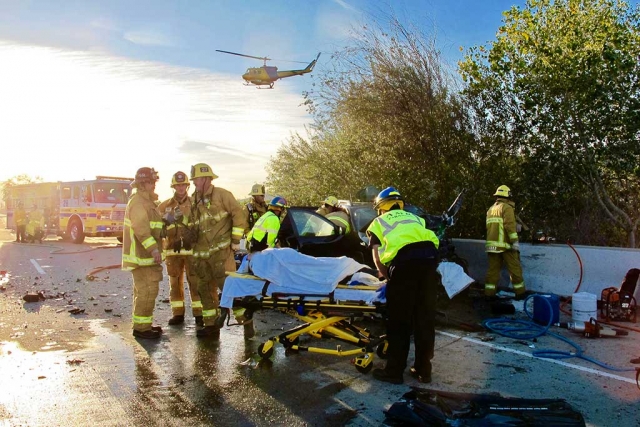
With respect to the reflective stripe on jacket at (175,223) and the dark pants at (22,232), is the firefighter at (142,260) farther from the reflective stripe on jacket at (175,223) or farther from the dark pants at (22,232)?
the dark pants at (22,232)

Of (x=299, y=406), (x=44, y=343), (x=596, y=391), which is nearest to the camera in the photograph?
(x=299, y=406)

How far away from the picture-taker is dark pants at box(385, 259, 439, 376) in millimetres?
4793

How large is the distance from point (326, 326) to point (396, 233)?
4.32ft

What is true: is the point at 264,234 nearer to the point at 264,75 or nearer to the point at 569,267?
the point at 569,267

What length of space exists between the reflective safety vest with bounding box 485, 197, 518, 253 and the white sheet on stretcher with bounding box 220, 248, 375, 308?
4.08 m

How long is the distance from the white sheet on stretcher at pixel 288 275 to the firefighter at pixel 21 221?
62.8 ft

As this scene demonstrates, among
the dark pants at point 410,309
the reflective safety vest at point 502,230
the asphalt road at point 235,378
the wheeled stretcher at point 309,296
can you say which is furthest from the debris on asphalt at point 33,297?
the reflective safety vest at point 502,230

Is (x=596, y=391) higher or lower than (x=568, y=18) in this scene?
lower

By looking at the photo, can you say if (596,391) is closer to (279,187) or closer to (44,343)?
(44,343)

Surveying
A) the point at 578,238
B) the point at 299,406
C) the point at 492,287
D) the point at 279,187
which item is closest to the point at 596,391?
the point at 299,406

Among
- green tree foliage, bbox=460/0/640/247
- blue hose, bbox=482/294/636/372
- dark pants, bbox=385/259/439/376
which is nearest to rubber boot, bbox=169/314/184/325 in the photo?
dark pants, bbox=385/259/439/376

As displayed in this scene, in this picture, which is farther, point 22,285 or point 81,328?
point 22,285

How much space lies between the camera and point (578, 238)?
11305mm

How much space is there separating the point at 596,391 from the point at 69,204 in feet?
65.4
